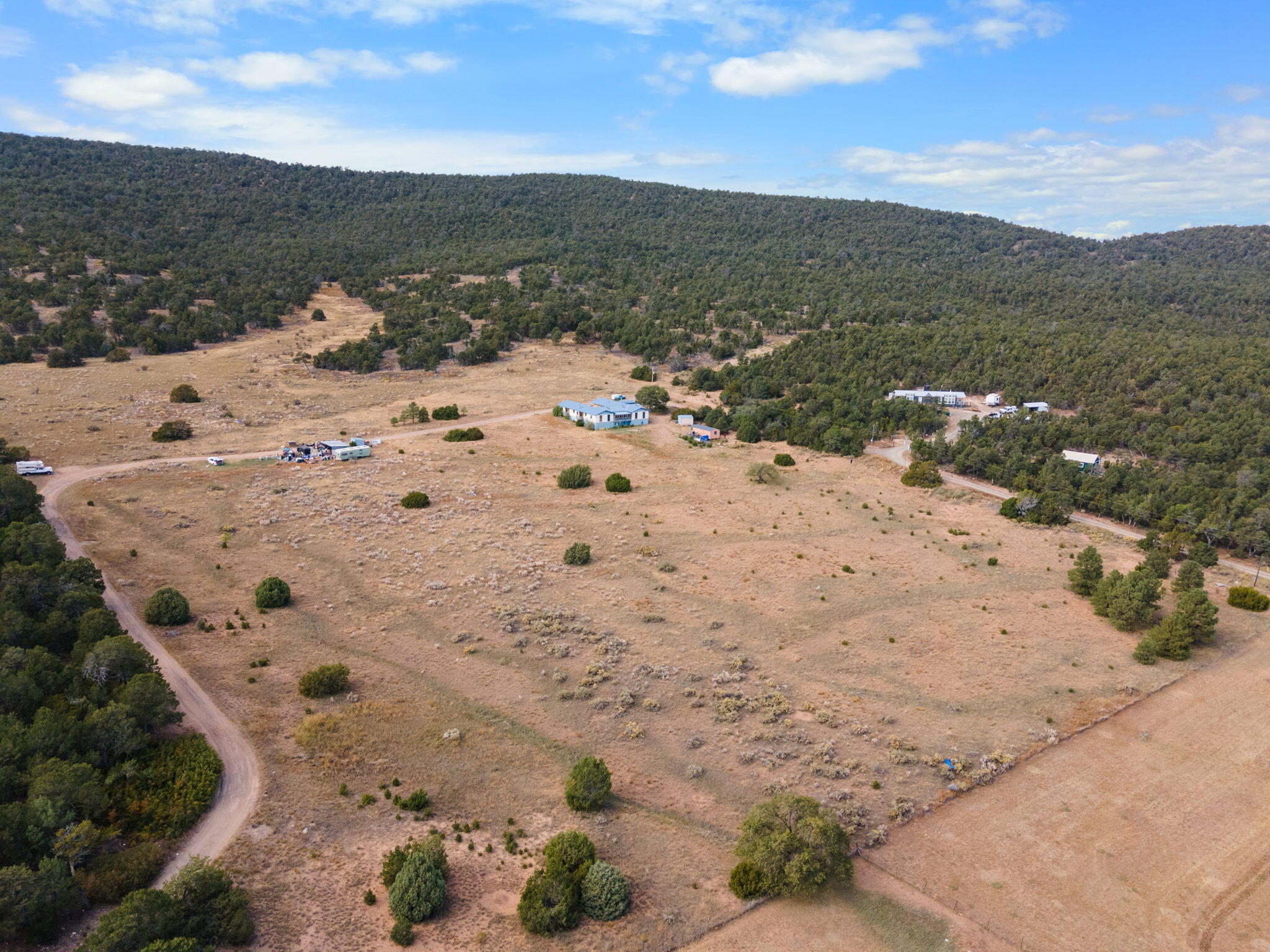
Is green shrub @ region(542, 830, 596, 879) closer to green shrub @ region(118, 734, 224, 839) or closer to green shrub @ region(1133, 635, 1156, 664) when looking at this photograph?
green shrub @ region(118, 734, 224, 839)

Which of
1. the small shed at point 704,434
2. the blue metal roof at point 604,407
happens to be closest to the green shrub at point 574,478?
the small shed at point 704,434

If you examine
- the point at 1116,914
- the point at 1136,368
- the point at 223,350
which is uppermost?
the point at 1136,368

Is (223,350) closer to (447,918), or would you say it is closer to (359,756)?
(359,756)

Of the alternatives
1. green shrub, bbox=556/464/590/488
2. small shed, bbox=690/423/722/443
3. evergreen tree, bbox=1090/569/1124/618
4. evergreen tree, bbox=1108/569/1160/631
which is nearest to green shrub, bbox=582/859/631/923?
evergreen tree, bbox=1108/569/1160/631

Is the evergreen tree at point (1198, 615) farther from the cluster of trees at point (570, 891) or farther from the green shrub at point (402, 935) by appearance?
the green shrub at point (402, 935)

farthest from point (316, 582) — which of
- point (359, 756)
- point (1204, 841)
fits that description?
point (1204, 841)
